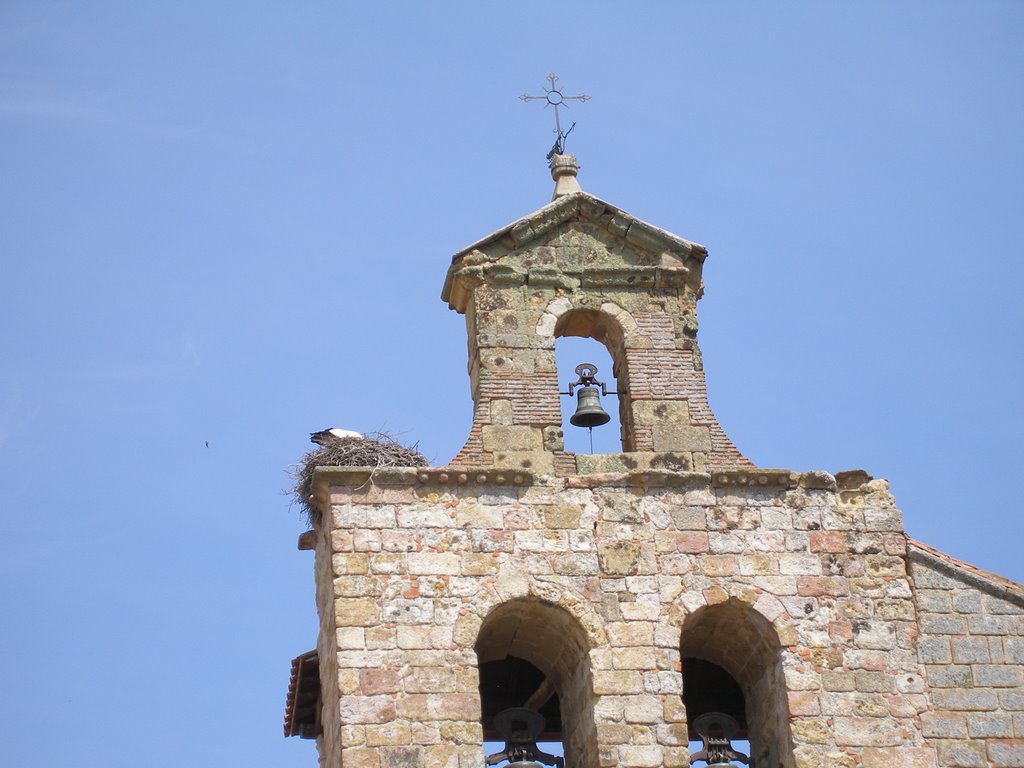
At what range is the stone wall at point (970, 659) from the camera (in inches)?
633

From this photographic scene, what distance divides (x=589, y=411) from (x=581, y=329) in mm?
845

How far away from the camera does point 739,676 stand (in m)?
17.0

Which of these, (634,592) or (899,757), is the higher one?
(634,592)

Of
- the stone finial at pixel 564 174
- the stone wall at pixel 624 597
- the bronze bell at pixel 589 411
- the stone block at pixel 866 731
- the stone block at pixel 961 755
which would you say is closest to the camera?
the stone wall at pixel 624 597

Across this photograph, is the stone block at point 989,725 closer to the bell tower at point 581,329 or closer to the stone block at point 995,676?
the stone block at point 995,676

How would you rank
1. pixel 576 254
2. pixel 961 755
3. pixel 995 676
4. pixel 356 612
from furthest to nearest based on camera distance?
pixel 576 254 < pixel 995 676 < pixel 961 755 < pixel 356 612

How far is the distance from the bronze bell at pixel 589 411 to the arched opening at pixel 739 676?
1.78m

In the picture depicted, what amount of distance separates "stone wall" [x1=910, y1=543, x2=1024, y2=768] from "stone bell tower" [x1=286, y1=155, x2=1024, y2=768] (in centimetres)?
2

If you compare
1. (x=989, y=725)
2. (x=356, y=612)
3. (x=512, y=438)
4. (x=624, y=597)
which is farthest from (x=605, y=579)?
(x=989, y=725)

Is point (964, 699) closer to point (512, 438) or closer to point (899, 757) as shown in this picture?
point (899, 757)

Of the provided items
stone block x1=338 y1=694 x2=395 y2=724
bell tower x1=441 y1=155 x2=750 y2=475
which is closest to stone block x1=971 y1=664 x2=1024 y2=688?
bell tower x1=441 y1=155 x2=750 y2=475

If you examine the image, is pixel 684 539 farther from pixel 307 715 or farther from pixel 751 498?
pixel 307 715

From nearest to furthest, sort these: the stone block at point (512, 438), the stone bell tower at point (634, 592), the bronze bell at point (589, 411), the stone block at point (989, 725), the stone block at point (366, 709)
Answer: the stone block at point (366, 709) < the stone bell tower at point (634, 592) < the stone block at point (989, 725) < the stone block at point (512, 438) < the bronze bell at point (589, 411)

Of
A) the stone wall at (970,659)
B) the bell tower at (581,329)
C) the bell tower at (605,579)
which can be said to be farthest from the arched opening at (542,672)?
the stone wall at (970,659)
